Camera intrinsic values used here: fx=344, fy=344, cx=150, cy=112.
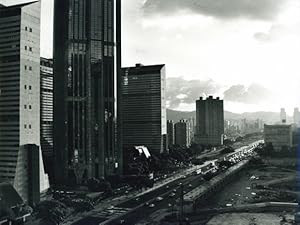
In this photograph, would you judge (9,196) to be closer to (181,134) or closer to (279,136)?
(279,136)

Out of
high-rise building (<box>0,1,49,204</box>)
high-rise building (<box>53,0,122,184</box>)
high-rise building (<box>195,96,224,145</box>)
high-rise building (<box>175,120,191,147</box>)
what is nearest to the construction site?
high-rise building (<box>0,1,49,204</box>)

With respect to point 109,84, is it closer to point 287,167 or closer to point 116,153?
point 116,153

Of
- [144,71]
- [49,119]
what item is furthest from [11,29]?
[144,71]

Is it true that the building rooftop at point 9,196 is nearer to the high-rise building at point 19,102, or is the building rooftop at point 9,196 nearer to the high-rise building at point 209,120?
the high-rise building at point 19,102

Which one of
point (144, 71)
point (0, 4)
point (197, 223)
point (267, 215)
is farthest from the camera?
point (144, 71)

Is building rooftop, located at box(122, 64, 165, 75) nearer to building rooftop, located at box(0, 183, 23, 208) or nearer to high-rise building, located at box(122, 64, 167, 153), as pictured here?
high-rise building, located at box(122, 64, 167, 153)
